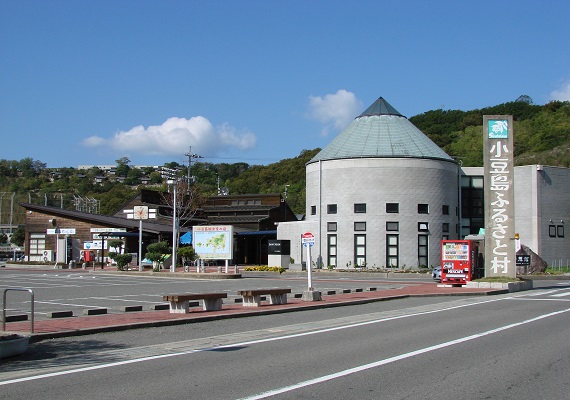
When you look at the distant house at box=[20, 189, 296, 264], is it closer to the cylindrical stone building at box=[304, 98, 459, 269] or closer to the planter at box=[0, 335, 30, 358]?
the cylindrical stone building at box=[304, 98, 459, 269]

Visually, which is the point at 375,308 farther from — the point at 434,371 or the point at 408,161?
the point at 408,161

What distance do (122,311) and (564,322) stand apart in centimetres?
1260

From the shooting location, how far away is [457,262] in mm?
34281

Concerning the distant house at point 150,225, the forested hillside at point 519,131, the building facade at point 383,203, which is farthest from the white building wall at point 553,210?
the forested hillside at point 519,131

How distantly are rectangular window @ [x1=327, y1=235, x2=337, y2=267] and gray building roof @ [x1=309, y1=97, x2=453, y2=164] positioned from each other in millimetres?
6981

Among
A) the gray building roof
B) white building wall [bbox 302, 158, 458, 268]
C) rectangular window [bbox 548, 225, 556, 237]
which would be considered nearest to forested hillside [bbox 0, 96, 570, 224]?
rectangular window [bbox 548, 225, 556, 237]

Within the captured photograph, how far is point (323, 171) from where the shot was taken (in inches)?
2287

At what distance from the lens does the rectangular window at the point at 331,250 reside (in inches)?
2235

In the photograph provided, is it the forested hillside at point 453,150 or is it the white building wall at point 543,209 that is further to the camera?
the forested hillside at point 453,150

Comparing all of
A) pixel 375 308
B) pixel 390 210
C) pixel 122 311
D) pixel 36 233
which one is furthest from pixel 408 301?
pixel 36 233

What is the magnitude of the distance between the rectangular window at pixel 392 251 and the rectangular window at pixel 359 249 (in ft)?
6.52

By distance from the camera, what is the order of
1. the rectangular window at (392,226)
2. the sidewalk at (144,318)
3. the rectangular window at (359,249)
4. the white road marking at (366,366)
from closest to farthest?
the white road marking at (366,366) → the sidewalk at (144,318) → the rectangular window at (392,226) → the rectangular window at (359,249)

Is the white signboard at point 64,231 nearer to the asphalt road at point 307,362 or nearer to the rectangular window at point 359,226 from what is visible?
the rectangular window at point 359,226

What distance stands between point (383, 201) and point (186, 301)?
38.1 m
